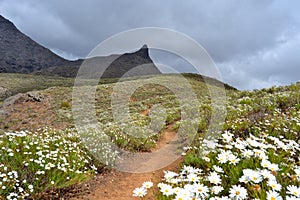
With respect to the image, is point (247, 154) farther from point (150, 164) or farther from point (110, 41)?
point (110, 41)

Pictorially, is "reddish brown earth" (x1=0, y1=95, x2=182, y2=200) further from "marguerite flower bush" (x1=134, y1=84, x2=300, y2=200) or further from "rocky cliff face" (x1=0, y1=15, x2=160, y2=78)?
"rocky cliff face" (x1=0, y1=15, x2=160, y2=78)

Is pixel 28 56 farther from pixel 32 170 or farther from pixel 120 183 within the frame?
pixel 32 170

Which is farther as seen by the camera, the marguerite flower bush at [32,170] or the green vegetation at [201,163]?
the marguerite flower bush at [32,170]

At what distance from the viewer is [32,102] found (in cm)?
2308

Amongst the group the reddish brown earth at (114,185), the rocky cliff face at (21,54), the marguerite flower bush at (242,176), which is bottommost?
the reddish brown earth at (114,185)

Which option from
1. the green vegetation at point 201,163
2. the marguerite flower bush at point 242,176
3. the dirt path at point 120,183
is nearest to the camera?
the marguerite flower bush at point 242,176

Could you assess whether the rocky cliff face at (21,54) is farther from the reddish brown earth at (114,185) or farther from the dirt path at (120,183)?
the dirt path at (120,183)

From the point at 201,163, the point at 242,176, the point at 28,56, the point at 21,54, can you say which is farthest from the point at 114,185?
the point at 21,54

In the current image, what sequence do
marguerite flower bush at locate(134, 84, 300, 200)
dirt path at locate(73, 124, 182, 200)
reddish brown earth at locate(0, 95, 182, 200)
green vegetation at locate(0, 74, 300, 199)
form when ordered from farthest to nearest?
dirt path at locate(73, 124, 182, 200) → reddish brown earth at locate(0, 95, 182, 200) → green vegetation at locate(0, 74, 300, 199) → marguerite flower bush at locate(134, 84, 300, 200)

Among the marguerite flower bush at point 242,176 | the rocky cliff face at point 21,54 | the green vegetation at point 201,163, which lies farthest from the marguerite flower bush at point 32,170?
the rocky cliff face at point 21,54

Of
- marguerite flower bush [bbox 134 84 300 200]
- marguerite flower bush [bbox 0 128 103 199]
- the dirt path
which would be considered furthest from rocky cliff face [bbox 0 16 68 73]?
marguerite flower bush [bbox 134 84 300 200]

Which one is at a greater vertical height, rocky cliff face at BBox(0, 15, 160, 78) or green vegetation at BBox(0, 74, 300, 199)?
rocky cliff face at BBox(0, 15, 160, 78)

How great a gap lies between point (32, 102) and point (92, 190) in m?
19.9

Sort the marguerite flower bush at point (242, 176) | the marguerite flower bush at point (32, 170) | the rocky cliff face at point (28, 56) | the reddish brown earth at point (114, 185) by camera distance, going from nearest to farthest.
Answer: the marguerite flower bush at point (242, 176) → the marguerite flower bush at point (32, 170) → the reddish brown earth at point (114, 185) → the rocky cliff face at point (28, 56)
